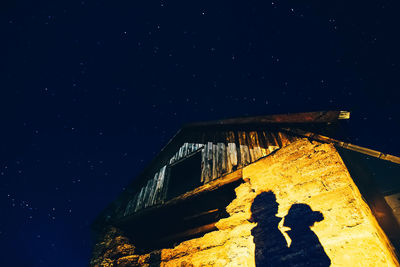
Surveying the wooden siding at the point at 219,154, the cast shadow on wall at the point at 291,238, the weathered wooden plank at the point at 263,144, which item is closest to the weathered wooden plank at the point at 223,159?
the wooden siding at the point at 219,154

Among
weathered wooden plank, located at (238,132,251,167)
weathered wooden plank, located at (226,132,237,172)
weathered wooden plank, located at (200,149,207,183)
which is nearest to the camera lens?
weathered wooden plank, located at (238,132,251,167)

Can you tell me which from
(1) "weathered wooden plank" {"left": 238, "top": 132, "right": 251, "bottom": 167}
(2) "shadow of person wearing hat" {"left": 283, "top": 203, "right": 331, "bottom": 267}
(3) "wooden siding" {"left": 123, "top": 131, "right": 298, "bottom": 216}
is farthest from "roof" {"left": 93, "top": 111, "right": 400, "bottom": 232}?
(2) "shadow of person wearing hat" {"left": 283, "top": 203, "right": 331, "bottom": 267}

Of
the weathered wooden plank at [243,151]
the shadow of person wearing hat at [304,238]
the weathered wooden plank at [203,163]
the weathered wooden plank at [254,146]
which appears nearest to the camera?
the shadow of person wearing hat at [304,238]

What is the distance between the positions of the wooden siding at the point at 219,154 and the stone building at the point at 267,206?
4cm

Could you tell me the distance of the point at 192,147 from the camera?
22.6 feet

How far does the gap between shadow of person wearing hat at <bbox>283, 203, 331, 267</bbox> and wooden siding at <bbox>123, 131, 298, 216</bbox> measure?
1481 mm

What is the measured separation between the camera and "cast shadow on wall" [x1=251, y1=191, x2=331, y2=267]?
2500 millimetres

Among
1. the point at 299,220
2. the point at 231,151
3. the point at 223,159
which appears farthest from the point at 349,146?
the point at 223,159

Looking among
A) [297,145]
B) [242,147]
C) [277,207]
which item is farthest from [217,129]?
[277,207]

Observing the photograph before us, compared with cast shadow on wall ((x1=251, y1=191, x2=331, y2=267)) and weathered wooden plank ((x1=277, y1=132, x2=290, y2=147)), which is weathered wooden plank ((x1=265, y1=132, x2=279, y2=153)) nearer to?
weathered wooden plank ((x1=277, y1=132, x2=290, y2=147))

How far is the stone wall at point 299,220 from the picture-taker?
2316mm

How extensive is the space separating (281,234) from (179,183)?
434 cm

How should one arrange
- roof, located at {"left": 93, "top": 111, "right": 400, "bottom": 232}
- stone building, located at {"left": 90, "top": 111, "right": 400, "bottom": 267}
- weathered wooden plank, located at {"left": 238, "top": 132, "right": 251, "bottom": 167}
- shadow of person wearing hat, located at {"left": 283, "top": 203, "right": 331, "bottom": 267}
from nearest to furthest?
shadow of person wearing hat, located at {"left": 283, "top": 203, "right": 331, "bottom": 267}, stone building, located at {"left": 90, "top": 111, "right": 400, "bottom": 267}, roof, located at {"left": 93, "top": 111, "right": 400, "bottom": 232}, weathered wooden plank, located at {"left": 238, "top": 132, "right": 251, "bottom": 167}

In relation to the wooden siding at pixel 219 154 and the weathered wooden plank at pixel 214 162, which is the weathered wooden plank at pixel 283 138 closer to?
the wooden siding at pixel 219 154
